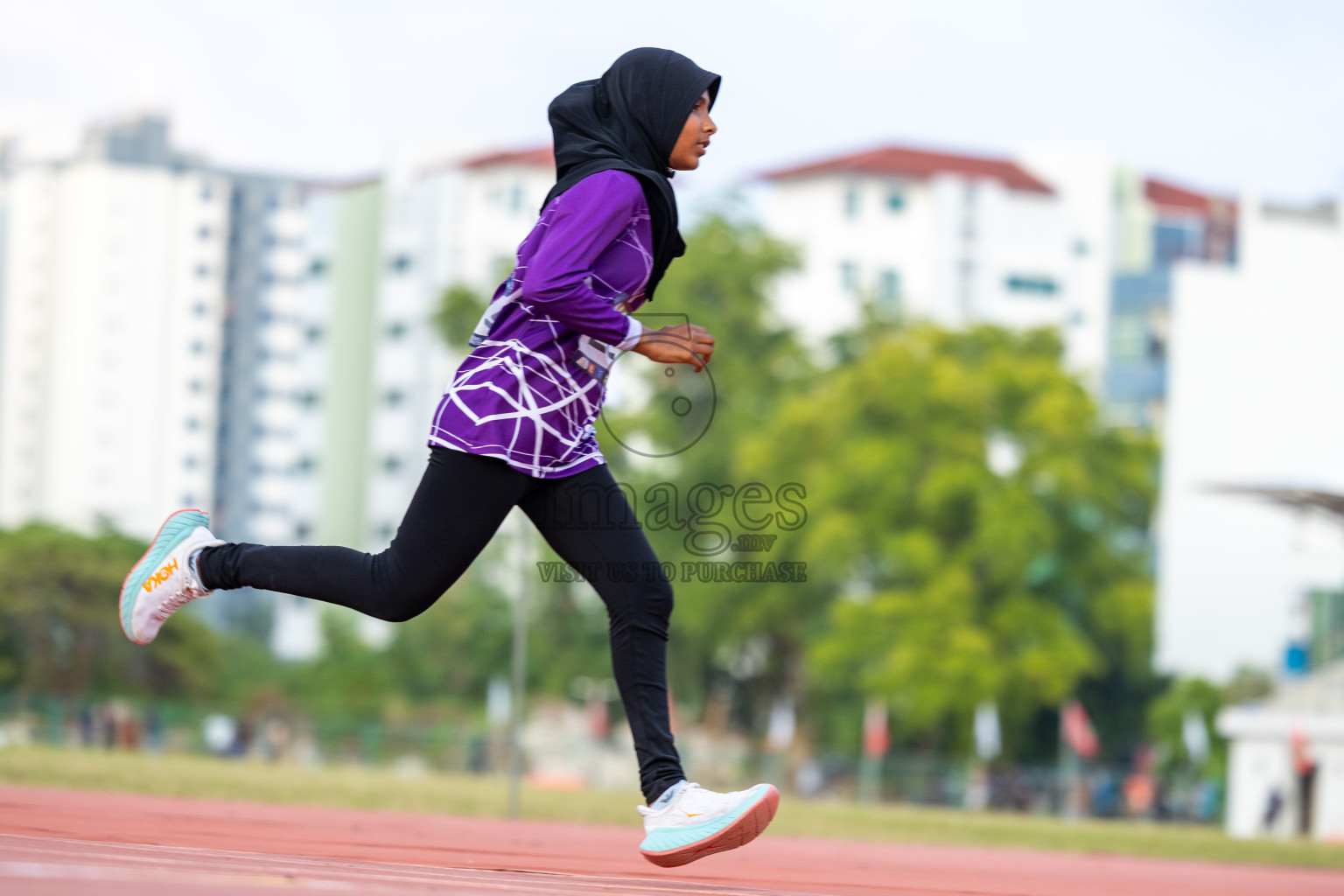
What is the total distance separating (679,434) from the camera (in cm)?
4316

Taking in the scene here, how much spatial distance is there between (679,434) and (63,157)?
81.1 m

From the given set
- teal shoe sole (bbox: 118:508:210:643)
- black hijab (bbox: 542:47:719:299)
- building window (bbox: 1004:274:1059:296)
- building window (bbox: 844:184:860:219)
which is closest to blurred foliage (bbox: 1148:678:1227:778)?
building window (bbox: 1004:274:1059:296)

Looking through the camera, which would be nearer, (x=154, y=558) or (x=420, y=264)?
(x=154, y=558)

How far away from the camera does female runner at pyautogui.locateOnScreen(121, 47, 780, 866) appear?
173 inches

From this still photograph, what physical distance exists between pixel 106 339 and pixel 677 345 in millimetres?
107168

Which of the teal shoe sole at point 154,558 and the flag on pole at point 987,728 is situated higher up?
the teal shoe sole at point 154,558

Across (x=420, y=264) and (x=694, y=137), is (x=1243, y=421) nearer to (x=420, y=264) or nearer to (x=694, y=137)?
(x=420, y=264)

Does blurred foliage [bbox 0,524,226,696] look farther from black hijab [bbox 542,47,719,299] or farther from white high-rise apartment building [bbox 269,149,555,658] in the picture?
black hijab [bbox 542,47,719,299]

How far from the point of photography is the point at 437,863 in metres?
4.57

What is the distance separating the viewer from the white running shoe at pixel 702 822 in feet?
14.4

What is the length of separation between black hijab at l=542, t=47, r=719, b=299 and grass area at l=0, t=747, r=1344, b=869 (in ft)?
18.9

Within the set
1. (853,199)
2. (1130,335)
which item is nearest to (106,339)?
(853,199)

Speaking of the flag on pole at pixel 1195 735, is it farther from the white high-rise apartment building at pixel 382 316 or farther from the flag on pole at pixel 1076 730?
the white high-rise apartment building at pixel 382 316

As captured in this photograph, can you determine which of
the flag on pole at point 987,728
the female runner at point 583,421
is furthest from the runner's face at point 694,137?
the flag on pole at point 987,728
